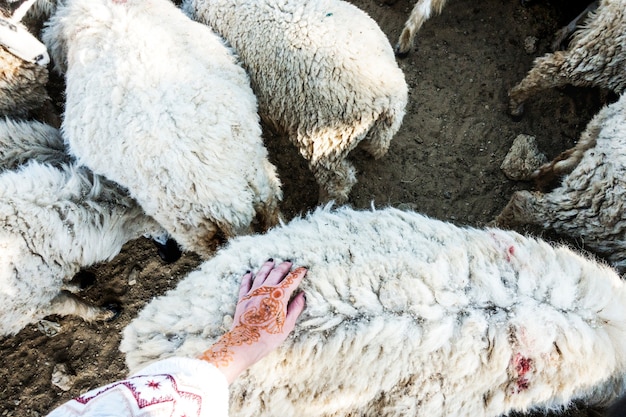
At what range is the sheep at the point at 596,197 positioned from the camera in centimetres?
229

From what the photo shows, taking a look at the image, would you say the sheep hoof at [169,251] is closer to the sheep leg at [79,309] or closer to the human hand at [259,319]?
the sheep leg at [79,309]

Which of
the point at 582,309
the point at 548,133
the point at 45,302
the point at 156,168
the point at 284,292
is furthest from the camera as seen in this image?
the point at 548,133

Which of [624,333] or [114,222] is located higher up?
[624,333]

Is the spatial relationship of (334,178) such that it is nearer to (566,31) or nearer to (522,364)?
(522,364)

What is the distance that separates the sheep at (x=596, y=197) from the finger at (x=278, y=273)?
178 centimetres

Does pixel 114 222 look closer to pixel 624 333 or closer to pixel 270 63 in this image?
pixel 270 63

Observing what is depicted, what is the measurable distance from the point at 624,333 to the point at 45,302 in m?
3.15

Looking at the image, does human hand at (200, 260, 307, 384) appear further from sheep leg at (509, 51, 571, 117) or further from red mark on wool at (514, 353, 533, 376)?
sheep leg at (509, 51, 571, 117)

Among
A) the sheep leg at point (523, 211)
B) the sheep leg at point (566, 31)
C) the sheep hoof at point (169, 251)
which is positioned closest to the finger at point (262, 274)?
the sheep hoof at point (169, 251)

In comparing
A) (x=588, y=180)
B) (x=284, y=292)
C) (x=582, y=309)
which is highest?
(x=588, y=180)

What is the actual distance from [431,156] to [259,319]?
247 centimetres

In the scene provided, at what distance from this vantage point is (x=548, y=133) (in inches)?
142

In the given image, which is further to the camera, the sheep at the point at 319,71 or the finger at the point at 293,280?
the sheep at the point at 319,71

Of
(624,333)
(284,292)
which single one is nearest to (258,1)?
(284,292)
